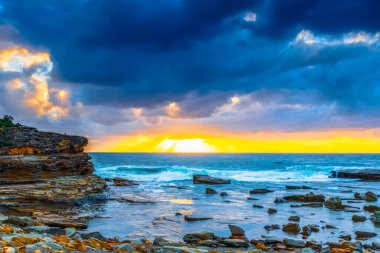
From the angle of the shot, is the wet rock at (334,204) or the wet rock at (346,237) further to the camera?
the wet rock at (334,204)

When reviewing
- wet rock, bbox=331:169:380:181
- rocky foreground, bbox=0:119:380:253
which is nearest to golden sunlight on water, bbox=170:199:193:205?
rocky foreground, bbox=0:119:380:253

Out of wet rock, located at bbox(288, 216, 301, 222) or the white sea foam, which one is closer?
wet rock, located at bbox(288, 216, 301, 222)

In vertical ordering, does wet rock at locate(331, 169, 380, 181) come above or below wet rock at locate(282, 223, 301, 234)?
above

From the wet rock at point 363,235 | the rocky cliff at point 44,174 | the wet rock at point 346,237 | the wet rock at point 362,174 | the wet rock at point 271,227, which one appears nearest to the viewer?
the wet rock at point 346,237

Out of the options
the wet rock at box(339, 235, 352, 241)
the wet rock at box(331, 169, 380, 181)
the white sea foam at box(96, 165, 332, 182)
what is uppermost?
the wet rock at box(331, 169, 380, 181)

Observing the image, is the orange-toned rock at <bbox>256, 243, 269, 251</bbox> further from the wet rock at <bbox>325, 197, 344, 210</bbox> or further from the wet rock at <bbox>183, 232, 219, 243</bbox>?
the wet rock at <bbox>325, 197, 344, 210</bbox>

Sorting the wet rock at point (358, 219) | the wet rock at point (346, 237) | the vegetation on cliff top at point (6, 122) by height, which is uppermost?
the vegetation on cliff top at point (6, 122)

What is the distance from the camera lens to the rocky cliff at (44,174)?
21906mm

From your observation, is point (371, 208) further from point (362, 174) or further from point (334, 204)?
point (362, 174)

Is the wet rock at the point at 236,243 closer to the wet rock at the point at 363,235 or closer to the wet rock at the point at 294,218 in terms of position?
the wet rock at the point at 363,235

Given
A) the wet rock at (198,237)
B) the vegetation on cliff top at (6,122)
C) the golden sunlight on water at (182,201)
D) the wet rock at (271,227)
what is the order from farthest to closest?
1. the vegetation on cliff top at (6,122)
2. the golden sunlight on water at (182,201)
3. the wet rock at (271,227)
4. the wet rock at (198,237)

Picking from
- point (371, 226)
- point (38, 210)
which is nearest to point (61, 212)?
point (38, 210)

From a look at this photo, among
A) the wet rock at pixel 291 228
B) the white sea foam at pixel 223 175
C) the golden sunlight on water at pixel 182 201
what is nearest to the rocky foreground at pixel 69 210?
the wet rock at pixel 291 228

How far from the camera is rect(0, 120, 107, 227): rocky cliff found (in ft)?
71.9
